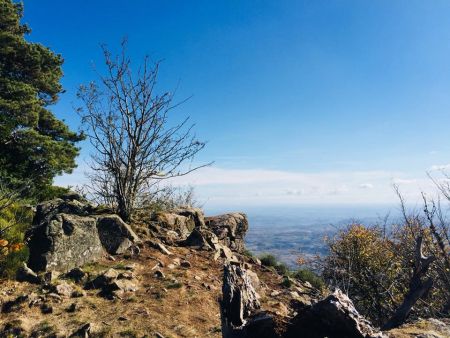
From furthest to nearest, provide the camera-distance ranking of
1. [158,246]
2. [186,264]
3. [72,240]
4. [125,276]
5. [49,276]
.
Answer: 1. [158,246]
2. [186,264]
3. [72,240]
4. [125,276]
5. [49,276]

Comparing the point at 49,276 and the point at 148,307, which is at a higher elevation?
the point at 49,276

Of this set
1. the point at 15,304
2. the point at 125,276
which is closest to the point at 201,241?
the point at 125,276

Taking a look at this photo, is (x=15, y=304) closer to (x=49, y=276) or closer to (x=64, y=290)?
(x=64, y=290)

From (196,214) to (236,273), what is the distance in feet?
34.8

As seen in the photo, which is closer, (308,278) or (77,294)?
(77,294)

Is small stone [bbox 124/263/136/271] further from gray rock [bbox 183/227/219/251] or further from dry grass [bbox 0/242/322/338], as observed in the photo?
gray rock [bbox 183/227/219/251]

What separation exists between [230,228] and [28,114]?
13735 millimetres

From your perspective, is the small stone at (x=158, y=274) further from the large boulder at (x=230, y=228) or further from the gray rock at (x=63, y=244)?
the large boulder at (x=230, y=228)

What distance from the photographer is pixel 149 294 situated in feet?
26.9

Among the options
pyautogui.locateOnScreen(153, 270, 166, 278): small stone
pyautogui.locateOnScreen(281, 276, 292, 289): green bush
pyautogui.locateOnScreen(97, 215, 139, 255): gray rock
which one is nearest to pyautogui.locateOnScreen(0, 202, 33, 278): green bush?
pyautogui.locateOnScreen(97, 215, 139, 255): gray rock

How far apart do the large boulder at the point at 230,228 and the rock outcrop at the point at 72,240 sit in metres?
4.83

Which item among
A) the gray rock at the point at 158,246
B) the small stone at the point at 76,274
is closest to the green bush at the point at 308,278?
the gray rock at the point at 158,246

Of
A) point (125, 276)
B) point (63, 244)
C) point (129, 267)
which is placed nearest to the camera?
point (125, 276)

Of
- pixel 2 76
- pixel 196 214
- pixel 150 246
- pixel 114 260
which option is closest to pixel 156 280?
pixel 114 260
